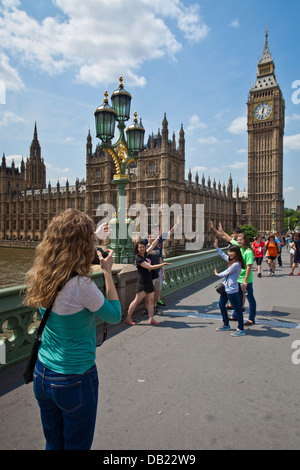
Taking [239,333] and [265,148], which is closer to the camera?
[239,333]

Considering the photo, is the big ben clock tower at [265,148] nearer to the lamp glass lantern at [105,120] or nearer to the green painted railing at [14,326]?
the lamp glass lantern at [105,120]

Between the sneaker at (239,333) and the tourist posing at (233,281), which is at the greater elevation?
the tourist posing at (233,281)

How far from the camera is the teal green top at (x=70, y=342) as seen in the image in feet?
5.90

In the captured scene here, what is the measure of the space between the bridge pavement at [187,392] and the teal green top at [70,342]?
1.14 m

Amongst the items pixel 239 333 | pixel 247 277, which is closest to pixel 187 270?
pixel 247 277

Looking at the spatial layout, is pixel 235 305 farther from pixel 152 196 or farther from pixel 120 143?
pixel 152 196

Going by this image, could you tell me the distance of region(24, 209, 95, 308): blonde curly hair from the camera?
1795 millimetres

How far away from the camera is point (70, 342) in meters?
1.83

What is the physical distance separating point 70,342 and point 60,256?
1.72 ft

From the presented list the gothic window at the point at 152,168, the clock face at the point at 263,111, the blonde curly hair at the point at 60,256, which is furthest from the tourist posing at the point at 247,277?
the clock face at the point at 263,111

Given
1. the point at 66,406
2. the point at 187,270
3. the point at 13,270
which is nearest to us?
the point at 66,406

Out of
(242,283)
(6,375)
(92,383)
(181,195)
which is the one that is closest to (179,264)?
(242,283)

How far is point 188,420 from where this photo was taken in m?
2.80

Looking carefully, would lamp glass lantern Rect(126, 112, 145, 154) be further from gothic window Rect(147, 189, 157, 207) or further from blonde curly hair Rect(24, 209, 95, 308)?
gothic window Rect(147, 189, 157, 207)
